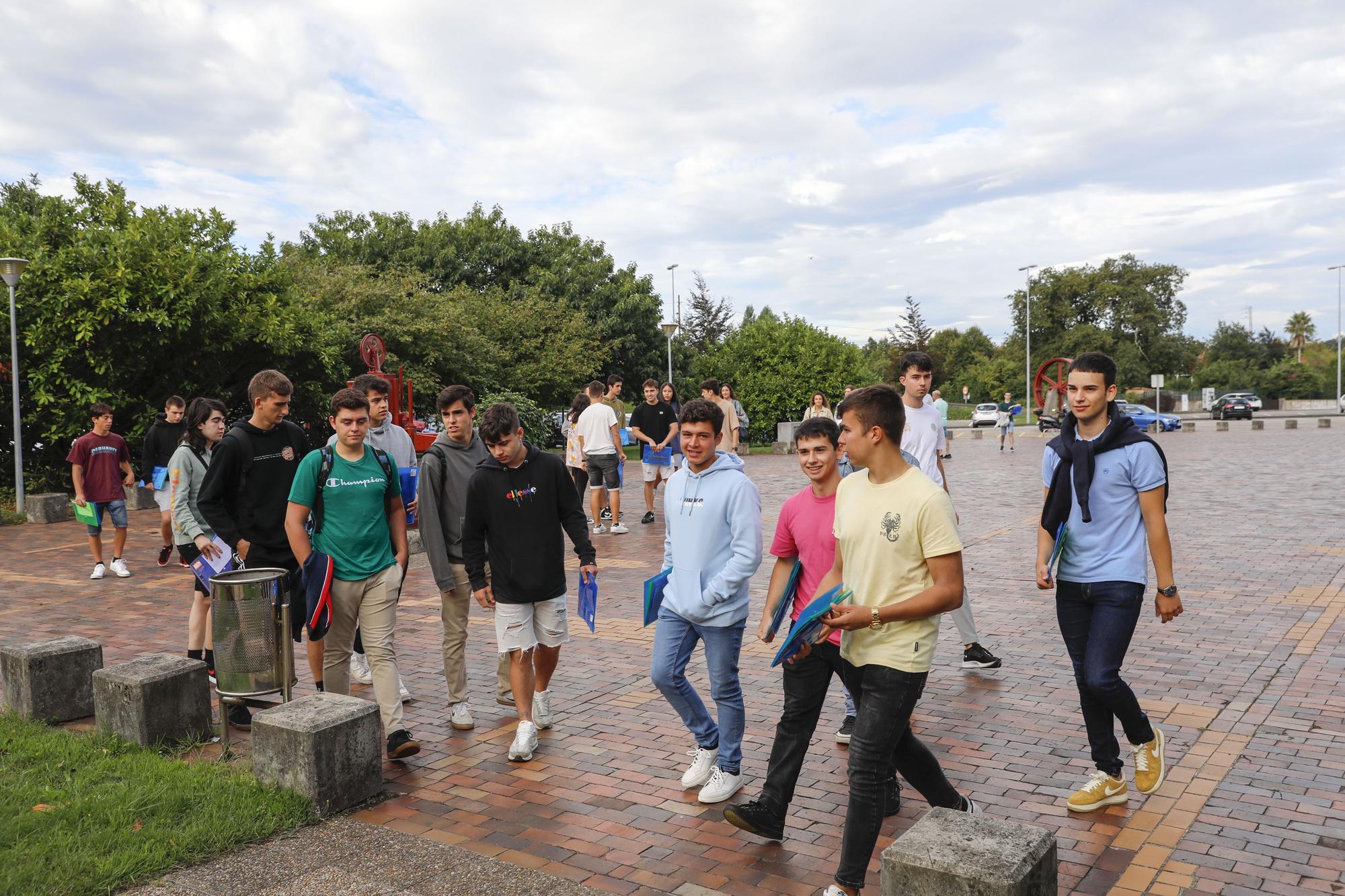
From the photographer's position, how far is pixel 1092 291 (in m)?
70.6

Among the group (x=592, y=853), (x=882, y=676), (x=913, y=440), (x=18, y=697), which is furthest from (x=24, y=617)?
(x=882, y=676)

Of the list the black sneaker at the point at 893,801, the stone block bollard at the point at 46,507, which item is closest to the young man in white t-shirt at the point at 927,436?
the black sneaker at the point at 893,801

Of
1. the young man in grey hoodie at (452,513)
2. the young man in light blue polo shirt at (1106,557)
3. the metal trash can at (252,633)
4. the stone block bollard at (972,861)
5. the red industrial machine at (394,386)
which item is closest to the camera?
the stone block bollard at (972,861)

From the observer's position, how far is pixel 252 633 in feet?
15.3

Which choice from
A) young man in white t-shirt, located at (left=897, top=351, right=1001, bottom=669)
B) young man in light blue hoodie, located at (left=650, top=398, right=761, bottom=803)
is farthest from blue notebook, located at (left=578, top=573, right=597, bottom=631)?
young man in white t-shirt, located at (left=897, top=351, right=1001, bottom=669)

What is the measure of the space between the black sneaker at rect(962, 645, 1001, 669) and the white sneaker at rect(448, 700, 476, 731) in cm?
299

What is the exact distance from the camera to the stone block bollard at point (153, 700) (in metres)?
4.88

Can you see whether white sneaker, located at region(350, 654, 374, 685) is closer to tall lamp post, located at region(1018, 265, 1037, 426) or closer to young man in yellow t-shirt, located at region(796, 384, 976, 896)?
young man in yellow t-shirt, located at region(796, 384, 976, 896)

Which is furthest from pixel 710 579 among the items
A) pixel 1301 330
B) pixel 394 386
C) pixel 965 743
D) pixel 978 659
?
pixel 1301 330

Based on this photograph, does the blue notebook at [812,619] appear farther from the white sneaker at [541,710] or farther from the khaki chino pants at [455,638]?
the khaki chino pants at [455,638]

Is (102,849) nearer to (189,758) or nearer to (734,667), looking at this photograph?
(189,758)

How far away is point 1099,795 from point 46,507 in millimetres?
15707

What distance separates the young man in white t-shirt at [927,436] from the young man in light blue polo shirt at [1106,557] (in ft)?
4.74

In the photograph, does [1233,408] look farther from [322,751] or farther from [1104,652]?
[322,751]
